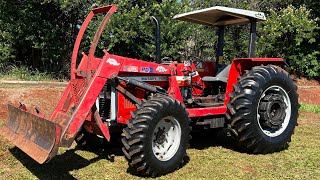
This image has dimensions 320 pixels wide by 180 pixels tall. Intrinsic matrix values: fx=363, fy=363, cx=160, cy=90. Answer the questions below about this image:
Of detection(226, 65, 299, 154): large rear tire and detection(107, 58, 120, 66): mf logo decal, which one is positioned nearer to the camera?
detection(107, 58, 120, 66): mf logo decal

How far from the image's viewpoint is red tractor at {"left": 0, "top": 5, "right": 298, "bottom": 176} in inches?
180

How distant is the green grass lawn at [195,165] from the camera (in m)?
4.81

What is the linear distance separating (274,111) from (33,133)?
3883 mm

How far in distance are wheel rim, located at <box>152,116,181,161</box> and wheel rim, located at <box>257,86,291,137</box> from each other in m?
1.58

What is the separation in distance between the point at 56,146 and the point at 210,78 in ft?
10.6

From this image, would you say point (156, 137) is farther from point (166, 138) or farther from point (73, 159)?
point (73, 159)

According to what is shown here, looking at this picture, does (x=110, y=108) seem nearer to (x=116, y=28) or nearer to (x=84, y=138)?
(x=84, y=138)

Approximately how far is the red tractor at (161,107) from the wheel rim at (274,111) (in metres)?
0.02

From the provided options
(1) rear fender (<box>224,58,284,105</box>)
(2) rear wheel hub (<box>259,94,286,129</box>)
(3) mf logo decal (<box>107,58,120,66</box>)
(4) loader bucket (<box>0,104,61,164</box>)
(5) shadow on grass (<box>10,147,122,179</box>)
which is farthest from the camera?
(1) rear fender (<box>224,58,284,105</box>)

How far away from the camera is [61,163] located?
5266 mm

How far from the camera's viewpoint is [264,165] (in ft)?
17.5

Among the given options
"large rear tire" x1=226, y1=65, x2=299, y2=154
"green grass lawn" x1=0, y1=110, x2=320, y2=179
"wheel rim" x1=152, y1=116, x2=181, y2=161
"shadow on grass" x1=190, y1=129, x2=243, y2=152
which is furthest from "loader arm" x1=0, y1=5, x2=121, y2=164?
"shadow on grass" x1=190, y1=129, x2=243, y2=152

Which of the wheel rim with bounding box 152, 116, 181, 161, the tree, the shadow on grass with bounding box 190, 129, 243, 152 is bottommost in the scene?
the shadow on grass with bounding box 190, 129, 243, 152

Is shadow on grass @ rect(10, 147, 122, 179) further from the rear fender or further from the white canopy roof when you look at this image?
the white canopy roof
